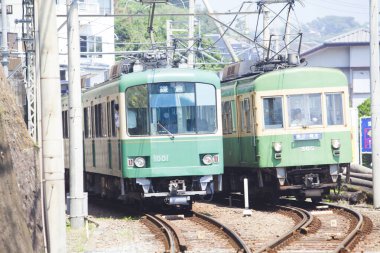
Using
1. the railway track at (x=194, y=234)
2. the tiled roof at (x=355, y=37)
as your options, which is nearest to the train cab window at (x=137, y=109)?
the railway track at (x=194, y=234)

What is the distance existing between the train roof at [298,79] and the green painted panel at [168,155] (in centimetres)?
235

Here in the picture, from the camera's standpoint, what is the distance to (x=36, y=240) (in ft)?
38.7

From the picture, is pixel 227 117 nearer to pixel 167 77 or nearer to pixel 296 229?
pixel 167 77

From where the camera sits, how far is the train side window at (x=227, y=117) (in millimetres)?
25578

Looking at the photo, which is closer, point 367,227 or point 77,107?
point 367,227

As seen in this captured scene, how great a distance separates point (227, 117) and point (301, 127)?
3112mm

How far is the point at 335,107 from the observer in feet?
76.5

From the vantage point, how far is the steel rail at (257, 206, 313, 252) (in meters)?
15.4

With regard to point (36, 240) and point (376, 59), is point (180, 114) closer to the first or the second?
point (376, 59)

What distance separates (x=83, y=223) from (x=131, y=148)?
2.12 meters

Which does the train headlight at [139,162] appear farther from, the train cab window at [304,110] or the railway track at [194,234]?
the train cab window at [304,110]

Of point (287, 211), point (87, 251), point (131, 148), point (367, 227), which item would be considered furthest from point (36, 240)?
point (287, 211)

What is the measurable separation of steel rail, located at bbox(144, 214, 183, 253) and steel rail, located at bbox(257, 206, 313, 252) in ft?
4.27

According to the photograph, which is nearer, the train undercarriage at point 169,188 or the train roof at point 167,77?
the train undercarriage at point 169,188
